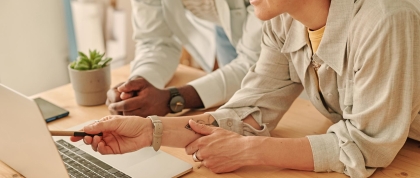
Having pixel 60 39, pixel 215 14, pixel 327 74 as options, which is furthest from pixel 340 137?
pixel 60 39

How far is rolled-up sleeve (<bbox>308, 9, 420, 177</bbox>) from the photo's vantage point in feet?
3.00

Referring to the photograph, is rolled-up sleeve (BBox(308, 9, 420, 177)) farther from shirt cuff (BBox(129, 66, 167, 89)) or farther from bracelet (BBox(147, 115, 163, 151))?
shirt cuff (BBox(129, 66, 167, 89))

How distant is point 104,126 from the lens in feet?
3.36

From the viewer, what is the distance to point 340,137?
1021mm

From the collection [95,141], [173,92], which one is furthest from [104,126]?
[173,92]

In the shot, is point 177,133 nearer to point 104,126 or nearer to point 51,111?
point 104,126

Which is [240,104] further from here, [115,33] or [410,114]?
[115,33]

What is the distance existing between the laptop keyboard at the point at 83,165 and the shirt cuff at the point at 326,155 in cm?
38

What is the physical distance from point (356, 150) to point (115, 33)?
211 centimetres

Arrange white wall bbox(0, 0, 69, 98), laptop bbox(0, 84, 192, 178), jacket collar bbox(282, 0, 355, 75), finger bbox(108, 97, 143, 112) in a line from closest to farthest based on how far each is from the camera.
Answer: laptop bbox(0, 84, 192, 178), jacket collar bbox(282, 0, 355, 75), finger bbox(108, 97, 143, 112), white wall bbox(0, 0, 69, 98)

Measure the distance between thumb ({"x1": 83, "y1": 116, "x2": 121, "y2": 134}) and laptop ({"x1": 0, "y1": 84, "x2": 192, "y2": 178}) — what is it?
0.07 meters

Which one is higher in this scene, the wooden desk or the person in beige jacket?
the person in beige jacket

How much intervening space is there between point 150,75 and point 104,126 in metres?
0.49

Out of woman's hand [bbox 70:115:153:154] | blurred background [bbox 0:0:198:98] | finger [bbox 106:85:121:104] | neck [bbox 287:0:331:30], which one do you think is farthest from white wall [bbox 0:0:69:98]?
neck [bbox 287:0:331:30]
